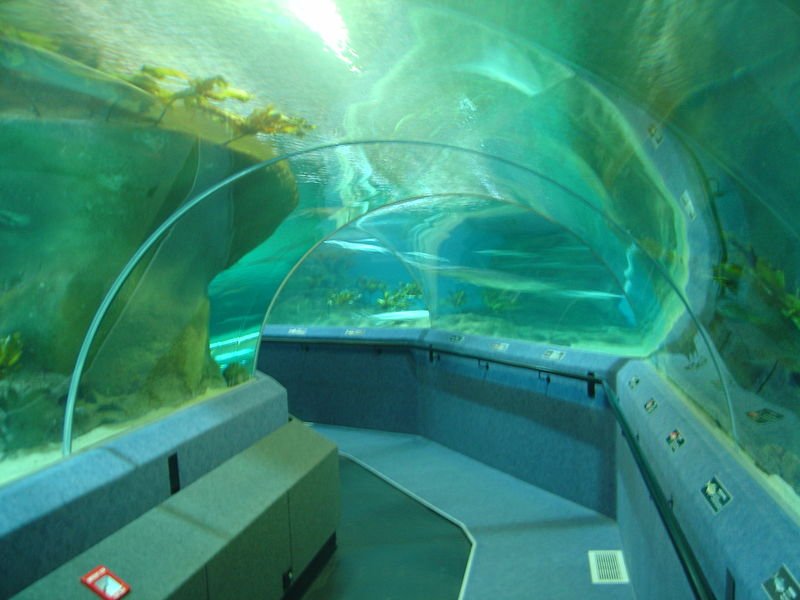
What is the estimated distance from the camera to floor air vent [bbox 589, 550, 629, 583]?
427 cm

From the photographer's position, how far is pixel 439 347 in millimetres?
7777

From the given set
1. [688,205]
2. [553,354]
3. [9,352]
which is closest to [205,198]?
[9,352]

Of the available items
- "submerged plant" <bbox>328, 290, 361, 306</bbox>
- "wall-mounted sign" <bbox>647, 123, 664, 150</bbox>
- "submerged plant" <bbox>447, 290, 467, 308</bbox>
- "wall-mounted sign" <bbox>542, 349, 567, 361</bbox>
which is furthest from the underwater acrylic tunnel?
"submerged plant" <bbox>328, 290, 361, 306</bbox>

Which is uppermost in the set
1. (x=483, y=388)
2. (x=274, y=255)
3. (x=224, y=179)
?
(x=224, y=179)

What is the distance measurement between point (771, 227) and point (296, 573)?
11.9 ft

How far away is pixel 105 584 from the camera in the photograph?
2555 mm

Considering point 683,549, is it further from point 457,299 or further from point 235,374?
point 457,299

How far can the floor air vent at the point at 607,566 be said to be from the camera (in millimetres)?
4266

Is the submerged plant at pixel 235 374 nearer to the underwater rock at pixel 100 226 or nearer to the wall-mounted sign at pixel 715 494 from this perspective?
the underwater rock at pixel 100 226

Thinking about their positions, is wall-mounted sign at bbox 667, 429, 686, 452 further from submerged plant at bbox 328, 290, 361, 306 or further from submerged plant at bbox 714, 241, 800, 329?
submerged plant at bbox 328, 290, 361, 306

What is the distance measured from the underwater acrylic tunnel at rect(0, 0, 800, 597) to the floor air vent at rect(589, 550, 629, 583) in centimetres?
15

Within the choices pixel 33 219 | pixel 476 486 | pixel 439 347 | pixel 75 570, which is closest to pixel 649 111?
pixel 33 219

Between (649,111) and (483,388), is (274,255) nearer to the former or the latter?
(483,388)

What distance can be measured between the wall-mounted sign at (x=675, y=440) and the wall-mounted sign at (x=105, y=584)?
2.77m
